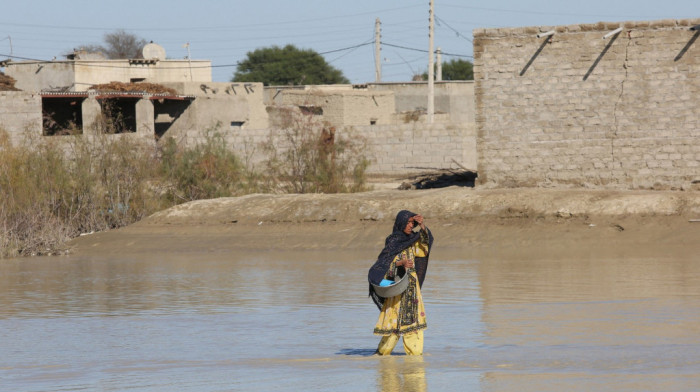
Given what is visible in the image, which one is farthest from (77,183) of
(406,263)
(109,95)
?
(406,263)

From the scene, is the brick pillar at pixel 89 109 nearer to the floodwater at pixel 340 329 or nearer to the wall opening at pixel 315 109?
the wall opening at pixel 315 109

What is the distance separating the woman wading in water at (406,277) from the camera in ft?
28.4

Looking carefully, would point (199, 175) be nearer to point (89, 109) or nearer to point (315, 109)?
point (89, 109)

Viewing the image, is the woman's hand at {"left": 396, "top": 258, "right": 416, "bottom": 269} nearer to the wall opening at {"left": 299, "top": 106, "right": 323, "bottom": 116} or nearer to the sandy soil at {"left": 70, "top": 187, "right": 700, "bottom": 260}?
the sandy soil at {"left": 70, "top": 187, "right": 700, "bottom": 260}

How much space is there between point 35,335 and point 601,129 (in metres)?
12.7

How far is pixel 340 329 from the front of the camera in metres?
10.8

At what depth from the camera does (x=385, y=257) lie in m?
8.77

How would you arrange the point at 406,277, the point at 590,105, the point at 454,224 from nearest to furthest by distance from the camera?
the point at 406,277
the point at 454,224
the point at 590,105

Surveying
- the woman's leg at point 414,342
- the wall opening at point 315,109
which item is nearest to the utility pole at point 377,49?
the wall opening at point 315,109

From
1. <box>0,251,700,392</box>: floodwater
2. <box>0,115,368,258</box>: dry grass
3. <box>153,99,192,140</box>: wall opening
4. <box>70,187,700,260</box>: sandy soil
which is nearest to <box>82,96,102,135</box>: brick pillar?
<box>153,99,192,140</box>: wall opening

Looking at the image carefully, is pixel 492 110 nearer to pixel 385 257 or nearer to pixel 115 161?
pixel 115 161

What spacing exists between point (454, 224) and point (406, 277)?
11708mm

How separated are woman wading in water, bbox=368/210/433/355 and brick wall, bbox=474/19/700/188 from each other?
40.9 ft

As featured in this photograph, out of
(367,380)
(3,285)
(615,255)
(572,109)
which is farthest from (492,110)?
(367,380)
